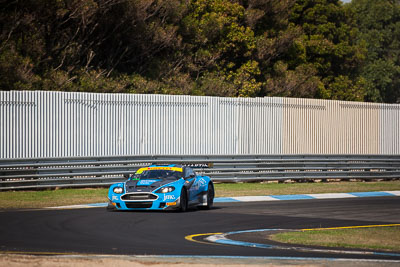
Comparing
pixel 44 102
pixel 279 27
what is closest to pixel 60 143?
pixel 44 102

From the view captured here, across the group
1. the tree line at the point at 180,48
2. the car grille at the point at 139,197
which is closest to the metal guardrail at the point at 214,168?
the car grille at the point at 139,197

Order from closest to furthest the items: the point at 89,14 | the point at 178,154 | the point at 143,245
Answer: the point at 143,245 → the point at 178,154 → the point at 89,14

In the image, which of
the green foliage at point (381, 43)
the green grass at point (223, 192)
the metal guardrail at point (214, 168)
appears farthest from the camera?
the green foliage at point (381, 43)

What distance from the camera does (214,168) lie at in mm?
27219

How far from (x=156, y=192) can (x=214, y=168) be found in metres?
9.36

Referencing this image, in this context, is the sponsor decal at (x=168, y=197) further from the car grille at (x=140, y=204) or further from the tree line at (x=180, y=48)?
the tree line at (x=180, y=48)

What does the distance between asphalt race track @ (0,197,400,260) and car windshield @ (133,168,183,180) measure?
Answer: 120 cm

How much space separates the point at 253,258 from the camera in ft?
31.7

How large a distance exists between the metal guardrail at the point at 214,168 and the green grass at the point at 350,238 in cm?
708

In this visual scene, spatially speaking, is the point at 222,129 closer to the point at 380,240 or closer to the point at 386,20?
the point at 380,240

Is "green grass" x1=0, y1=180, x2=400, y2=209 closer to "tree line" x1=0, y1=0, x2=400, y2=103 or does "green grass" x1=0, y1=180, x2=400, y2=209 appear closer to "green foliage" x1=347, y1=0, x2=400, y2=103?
"tree line" x1=0, y1=0, x2=400, y2=103

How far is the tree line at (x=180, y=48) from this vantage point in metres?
33.4

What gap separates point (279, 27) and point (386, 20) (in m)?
34.1

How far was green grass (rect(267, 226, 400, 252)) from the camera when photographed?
12.1m
